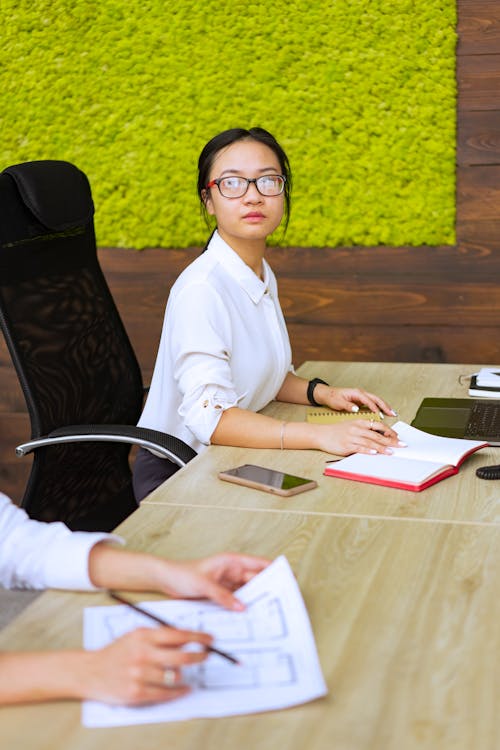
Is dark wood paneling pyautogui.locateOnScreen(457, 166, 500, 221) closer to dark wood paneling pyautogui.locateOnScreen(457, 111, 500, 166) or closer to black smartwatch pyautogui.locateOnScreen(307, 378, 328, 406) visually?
dark wood paneling pyautogui.locateOnScreen(457, 111, 500, 166)

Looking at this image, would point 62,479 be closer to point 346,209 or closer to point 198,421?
point 198,421

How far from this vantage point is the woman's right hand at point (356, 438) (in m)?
1.71

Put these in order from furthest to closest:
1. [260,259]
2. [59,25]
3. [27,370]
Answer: [59,25], [260,259], [27,370]

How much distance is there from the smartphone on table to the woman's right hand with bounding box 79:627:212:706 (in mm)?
636

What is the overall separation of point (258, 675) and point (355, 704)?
99 millimetres

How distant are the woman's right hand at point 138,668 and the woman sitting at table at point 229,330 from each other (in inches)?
36.5

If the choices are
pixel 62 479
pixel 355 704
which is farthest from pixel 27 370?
pixel 355 704

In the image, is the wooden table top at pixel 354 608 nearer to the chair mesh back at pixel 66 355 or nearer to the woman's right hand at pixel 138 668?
the woman's right hand at pixel 138 668

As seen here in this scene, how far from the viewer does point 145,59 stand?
3262mm

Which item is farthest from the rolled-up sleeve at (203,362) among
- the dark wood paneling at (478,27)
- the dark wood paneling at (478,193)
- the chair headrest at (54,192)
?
the dark wood paneling at (478,27)

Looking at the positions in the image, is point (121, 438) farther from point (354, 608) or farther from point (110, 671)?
point (110, 671)

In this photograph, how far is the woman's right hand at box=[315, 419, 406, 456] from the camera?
5.62 ft

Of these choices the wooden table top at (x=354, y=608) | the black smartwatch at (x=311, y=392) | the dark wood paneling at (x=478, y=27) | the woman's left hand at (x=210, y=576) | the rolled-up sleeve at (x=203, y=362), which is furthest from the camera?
the dark wood paneling at (x=478, y=27)

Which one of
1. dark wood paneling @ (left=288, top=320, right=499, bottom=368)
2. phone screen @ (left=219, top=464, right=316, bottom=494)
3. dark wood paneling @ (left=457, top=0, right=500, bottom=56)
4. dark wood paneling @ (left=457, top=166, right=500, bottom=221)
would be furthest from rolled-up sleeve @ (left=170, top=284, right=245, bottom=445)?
dark wood paneling @ (left=457, top=0, right=500, bottom=56)
